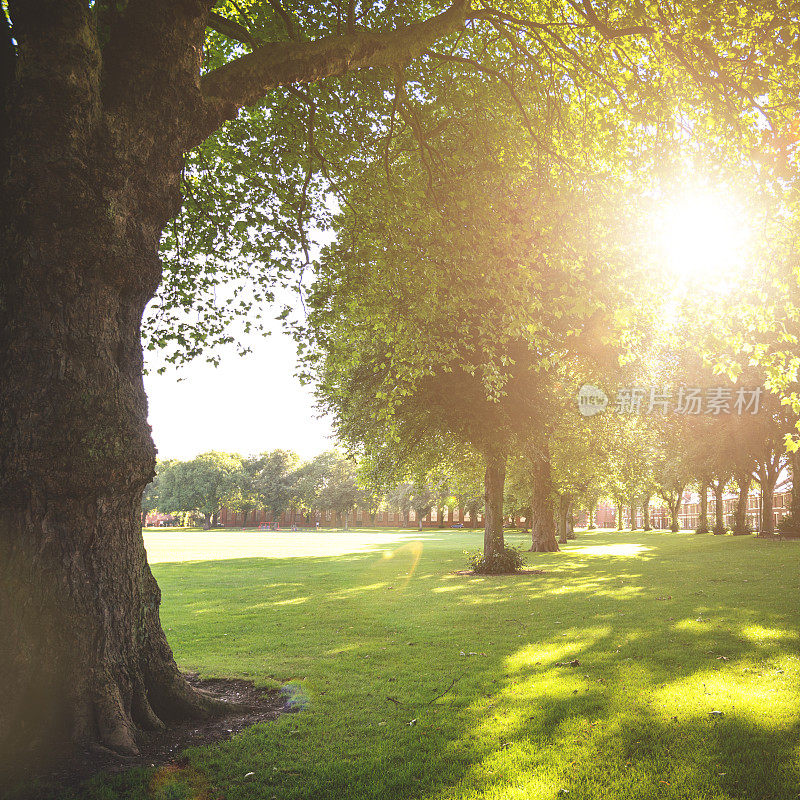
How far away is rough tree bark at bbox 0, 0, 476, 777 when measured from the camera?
406cm

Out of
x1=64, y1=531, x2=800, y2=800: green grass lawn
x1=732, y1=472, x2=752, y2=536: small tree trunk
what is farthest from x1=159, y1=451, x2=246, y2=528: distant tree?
x1=64, y1=531, x2=800, y2=800: green grass lawn

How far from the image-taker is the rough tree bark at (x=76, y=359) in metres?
4.06

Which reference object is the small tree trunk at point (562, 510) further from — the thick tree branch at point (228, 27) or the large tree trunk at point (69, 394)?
the large tree trunk at point (69, 394)

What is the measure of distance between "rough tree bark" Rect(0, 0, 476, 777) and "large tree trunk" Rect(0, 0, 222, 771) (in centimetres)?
1

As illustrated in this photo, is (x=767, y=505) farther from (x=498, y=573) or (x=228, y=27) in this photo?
(x=228, y=27)

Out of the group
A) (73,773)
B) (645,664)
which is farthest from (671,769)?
(73,773)

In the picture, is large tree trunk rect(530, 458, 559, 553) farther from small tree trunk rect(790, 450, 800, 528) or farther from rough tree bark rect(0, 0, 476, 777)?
rough tree bark rect(0, 0, 476, 777)

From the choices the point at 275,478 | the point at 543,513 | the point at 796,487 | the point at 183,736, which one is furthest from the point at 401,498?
the point at 183,736

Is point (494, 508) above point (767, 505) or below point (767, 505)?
above

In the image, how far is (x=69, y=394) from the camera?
4145 mm

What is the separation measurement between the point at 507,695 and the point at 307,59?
718cm

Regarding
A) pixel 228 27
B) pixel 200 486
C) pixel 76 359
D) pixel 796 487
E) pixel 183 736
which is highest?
pixel 228 27

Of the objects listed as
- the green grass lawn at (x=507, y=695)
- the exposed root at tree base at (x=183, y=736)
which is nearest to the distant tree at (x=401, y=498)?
the green grass lawn at (x=507, y=695)

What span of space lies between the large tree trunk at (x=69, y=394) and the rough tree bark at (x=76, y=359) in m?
0.01
